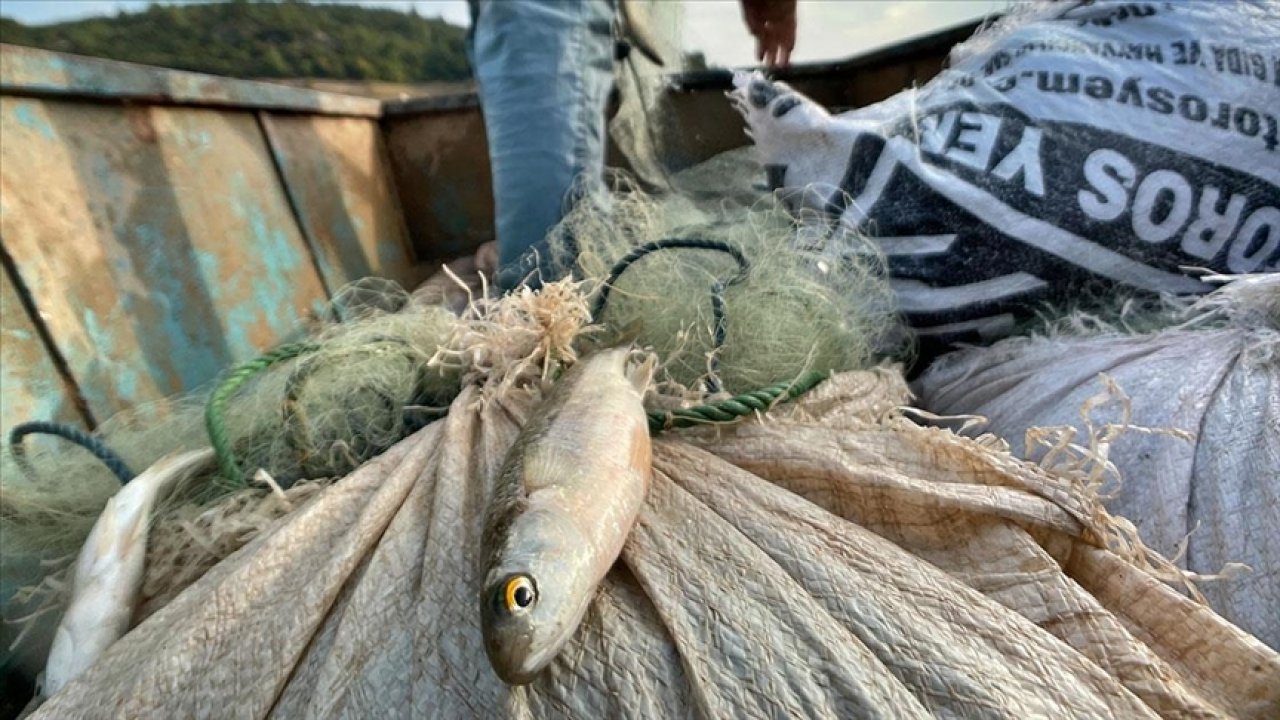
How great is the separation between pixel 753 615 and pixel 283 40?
19.4ft

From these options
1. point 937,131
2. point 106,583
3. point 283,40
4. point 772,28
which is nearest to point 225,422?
point 106,583

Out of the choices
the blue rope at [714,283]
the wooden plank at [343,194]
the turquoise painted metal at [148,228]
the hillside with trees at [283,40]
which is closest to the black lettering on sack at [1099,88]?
the blue rope at [714,283]

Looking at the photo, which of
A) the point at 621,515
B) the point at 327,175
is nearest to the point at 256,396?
the point at 621,515

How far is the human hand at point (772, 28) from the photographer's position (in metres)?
2.40

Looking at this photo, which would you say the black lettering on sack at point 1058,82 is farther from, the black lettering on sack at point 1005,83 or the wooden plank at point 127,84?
the wooden plank at point 127,84

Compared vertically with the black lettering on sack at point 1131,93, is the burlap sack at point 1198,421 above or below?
below

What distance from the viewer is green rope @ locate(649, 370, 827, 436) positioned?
2.93ft

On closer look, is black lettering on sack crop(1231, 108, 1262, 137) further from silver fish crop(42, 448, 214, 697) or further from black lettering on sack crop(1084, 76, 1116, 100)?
silver fish crop(42, 448, 214, 697)

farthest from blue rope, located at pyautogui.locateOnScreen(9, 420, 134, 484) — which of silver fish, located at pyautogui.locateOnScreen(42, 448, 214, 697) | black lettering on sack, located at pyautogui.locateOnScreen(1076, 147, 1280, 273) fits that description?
black lettering on sack, located at pyautogui.locateOnScreen(1076, 147, 1280, 273)

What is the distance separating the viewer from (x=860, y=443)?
2.83 feet

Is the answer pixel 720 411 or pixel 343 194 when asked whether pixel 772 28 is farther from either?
pixel 720 411

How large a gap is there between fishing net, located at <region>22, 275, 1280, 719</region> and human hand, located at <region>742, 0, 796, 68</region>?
1995 mm

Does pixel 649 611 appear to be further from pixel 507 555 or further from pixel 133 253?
pixel 133 253

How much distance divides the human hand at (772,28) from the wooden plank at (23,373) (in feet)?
7.19
